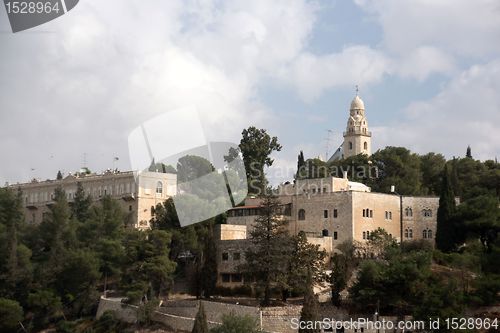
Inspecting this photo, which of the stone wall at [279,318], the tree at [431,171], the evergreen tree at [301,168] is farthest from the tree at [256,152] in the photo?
the stone wall at [279,318]

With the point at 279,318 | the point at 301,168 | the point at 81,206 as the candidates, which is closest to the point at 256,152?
the point at 301,168

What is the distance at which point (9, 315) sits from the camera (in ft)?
195

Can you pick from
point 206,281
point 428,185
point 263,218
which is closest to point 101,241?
point 206,281

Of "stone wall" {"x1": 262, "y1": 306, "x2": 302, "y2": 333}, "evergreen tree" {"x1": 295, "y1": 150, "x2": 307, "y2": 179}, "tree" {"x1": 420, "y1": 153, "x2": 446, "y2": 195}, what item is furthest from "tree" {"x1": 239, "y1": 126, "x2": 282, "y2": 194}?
"stone wall" {"x1": 262, "y1": 306, "x2": 302, "y2": 333}

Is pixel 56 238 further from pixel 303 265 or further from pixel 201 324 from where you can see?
pixel 201 324

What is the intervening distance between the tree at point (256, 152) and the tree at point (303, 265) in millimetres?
17708

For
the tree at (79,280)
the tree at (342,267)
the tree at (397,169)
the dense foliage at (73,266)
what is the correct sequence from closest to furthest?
the tree at (342,267), the dense foliage at (73,266), the tree at (79,280), the tree at (397,169)

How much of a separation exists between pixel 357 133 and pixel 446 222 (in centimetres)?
2253

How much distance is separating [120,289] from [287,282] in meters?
12.0

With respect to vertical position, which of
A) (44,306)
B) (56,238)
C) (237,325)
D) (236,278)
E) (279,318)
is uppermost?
(56,238)

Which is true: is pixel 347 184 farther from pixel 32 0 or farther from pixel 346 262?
pixel 32 0

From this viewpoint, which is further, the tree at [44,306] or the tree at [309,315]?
the tree at [44,306]

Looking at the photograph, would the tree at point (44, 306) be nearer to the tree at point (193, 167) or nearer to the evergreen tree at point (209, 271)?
the evergreen tree at point (209, 271)

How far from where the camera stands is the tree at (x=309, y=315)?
46281mm
